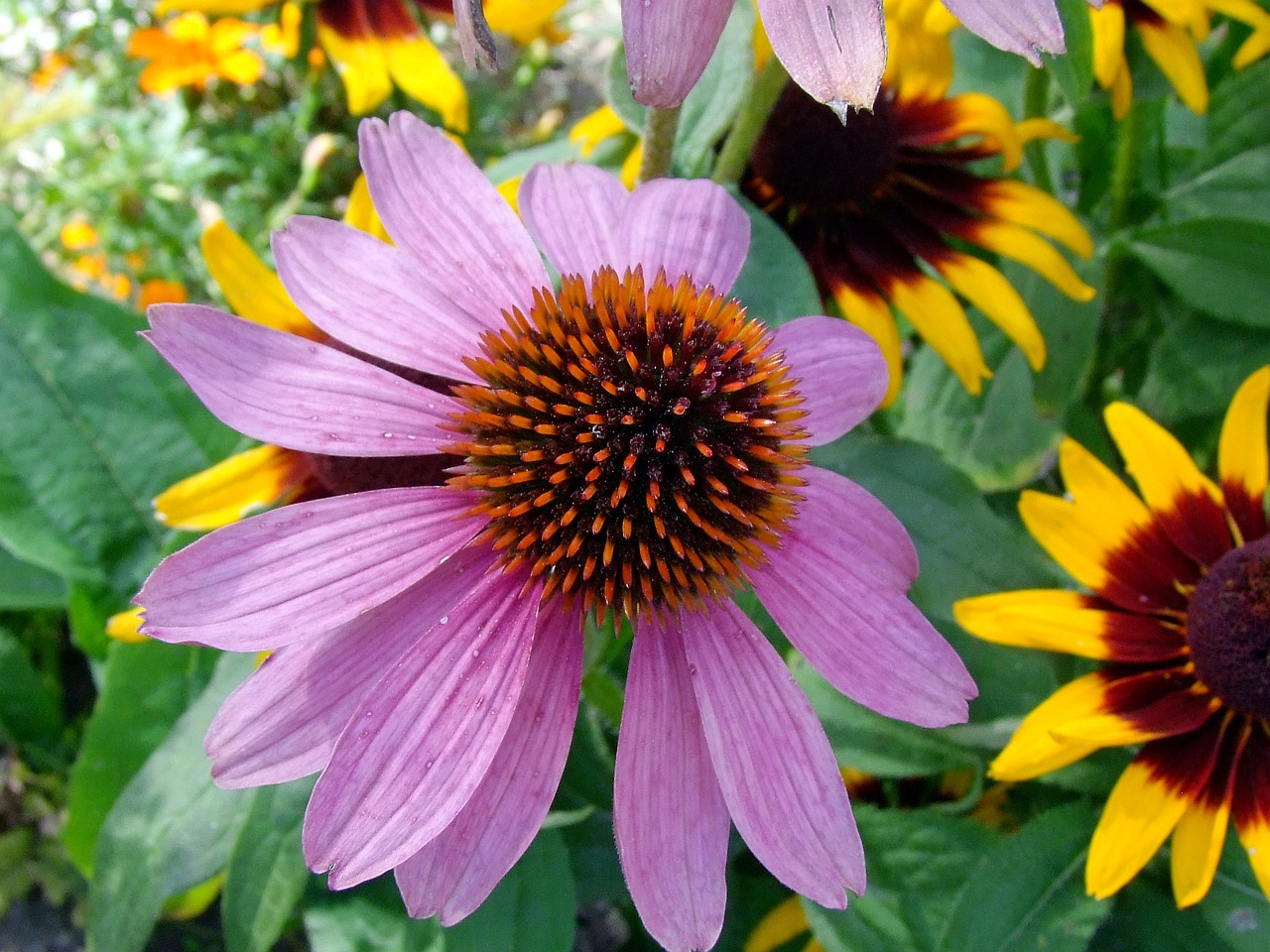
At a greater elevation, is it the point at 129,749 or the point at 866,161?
the point at 866,161

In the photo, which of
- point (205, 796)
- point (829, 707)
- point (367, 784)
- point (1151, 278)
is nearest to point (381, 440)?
point (367, 784)

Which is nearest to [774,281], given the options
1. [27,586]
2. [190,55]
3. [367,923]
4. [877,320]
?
[877,320]

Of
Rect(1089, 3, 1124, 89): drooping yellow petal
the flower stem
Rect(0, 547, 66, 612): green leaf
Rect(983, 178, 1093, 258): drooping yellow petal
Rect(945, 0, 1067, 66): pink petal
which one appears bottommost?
Rect(0, 547, 66, 612): green leaf

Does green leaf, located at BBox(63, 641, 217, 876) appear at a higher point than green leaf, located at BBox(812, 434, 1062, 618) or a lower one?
lower

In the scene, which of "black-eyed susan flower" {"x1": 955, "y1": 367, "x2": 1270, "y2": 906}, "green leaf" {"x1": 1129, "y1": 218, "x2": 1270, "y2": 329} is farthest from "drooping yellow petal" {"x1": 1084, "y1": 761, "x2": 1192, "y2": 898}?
"green leaf" {"x1": 1129, "y1": 218, "x2": 1270, "y2": 329}

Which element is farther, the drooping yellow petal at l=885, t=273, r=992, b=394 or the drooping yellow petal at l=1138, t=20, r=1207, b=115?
the drooping yellow petal at l=1138, t=20, r=1207, b=115

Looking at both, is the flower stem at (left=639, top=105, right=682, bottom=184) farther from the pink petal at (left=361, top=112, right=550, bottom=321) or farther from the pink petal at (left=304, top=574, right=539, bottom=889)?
the pink petal at (left=304, top=574, right=539, bottom=889)

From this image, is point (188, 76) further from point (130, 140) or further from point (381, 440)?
point (381, 440)
